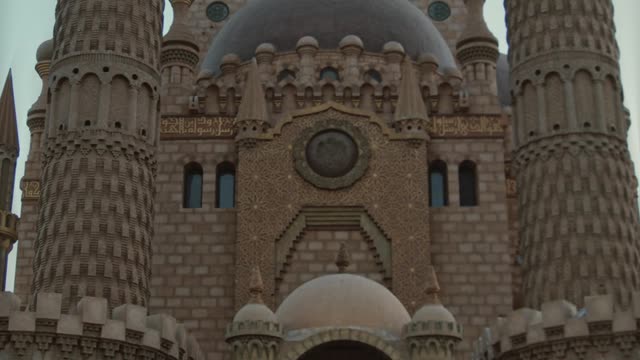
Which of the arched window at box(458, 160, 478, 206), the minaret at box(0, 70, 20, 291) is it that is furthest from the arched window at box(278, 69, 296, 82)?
the minaret at box(0, 70, 20, 291)

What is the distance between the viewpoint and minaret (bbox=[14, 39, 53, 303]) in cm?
2892

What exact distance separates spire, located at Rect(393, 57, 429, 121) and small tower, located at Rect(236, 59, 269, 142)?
3351 millimetres

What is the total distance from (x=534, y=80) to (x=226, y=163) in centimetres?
831

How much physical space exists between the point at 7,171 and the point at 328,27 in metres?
10.6

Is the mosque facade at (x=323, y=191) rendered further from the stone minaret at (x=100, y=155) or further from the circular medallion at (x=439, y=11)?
the circular medallion at (x=439, y=11)

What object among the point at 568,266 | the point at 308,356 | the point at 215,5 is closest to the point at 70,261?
the point at 308,356

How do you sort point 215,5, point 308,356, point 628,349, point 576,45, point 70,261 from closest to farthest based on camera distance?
point 628,349, point 308,356, point 70,261, point 576,45, point 215,5

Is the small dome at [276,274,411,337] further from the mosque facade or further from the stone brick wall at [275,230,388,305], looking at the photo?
the stone brick wall at [275,230,388,305]

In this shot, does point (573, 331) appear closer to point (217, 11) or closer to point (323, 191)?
point (323, 191)

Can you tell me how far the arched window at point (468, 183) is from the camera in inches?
1062

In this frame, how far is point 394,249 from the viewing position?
1007 inches

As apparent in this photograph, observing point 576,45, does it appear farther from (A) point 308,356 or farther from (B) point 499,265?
(A) point 308,356

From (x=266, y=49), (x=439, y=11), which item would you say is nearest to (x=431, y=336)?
(x=266, y=49)

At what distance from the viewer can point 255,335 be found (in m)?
17.4
